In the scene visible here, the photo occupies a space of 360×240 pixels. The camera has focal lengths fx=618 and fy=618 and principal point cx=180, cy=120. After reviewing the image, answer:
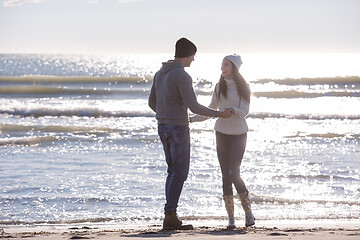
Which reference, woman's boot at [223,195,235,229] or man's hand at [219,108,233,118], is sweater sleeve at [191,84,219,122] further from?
woman's boot at [223,195,235,229]

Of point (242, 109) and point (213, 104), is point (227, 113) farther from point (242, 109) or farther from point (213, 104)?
point (213, 104)

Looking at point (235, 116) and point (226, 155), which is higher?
point (235, 116)

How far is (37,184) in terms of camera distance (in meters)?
8.78

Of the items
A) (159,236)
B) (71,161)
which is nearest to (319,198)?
(159,236)

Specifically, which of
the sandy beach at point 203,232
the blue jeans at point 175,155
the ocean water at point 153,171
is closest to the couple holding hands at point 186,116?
the blue jeans at point 175,155

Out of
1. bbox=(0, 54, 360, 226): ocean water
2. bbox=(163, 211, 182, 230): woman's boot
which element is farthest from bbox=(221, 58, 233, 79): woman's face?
bbox=(0, 54, 360, 226): ocean water

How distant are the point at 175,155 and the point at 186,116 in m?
0.37

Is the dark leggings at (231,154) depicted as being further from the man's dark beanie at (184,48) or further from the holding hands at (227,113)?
the man's dark beanie at (184,48)

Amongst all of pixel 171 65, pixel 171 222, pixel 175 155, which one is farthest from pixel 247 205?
pixel 171 65

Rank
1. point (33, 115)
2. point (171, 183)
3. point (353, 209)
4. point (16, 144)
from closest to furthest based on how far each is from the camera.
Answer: point (171, 183)
point (353, 209)
point (16, 144)
point (33, 115)

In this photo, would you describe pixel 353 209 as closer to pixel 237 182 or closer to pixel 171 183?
pixel 237 182

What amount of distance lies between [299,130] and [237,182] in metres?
11.2

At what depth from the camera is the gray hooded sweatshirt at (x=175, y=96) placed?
5.46 meters

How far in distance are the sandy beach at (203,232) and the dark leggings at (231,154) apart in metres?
0.49
